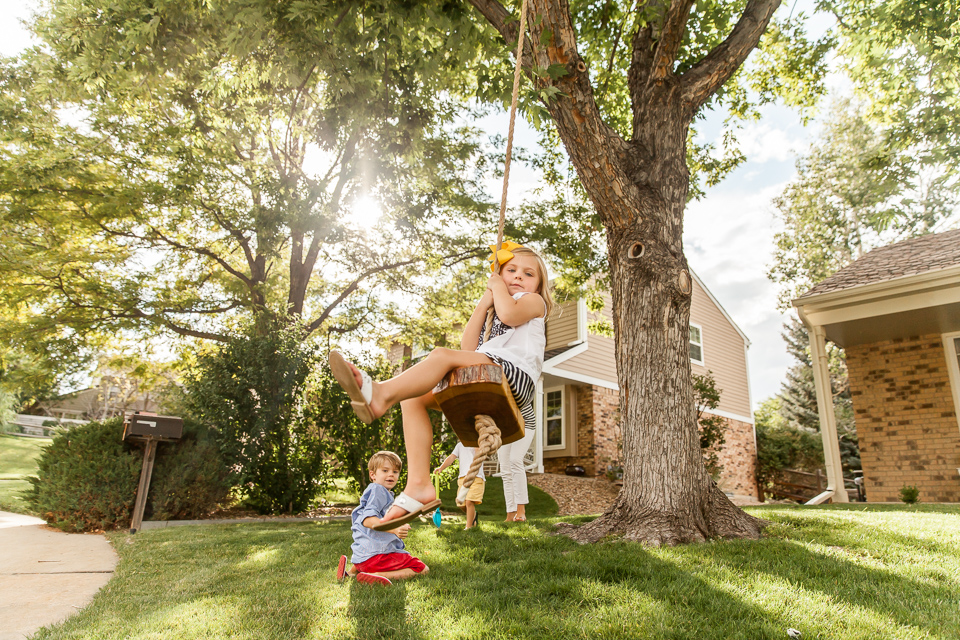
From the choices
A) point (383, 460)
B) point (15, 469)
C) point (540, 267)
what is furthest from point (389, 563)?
point (15, 469)

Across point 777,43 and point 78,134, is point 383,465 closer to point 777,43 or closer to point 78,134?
point 777,43

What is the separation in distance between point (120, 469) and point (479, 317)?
6.24m

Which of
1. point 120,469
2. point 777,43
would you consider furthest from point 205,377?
point 777,43

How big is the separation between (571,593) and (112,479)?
6597 millimetres

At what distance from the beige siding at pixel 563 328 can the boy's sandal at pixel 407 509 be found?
12.1 metres

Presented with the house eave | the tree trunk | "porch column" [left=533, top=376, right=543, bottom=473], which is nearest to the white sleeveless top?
the tree trunk

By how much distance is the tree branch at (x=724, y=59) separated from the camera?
193 inches

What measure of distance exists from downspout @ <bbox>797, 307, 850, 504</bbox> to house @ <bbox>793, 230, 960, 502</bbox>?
16 millimetres

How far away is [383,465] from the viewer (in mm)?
3453

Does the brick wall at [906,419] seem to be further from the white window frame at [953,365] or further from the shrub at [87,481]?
the shrub at [87,481]

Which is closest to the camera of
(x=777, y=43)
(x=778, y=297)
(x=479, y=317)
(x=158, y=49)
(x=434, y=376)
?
(x=434, y=376)

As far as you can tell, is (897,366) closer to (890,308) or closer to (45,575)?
(890,308)

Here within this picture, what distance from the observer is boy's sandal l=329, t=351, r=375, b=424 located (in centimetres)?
216

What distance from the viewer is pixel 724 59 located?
16.3 feet
